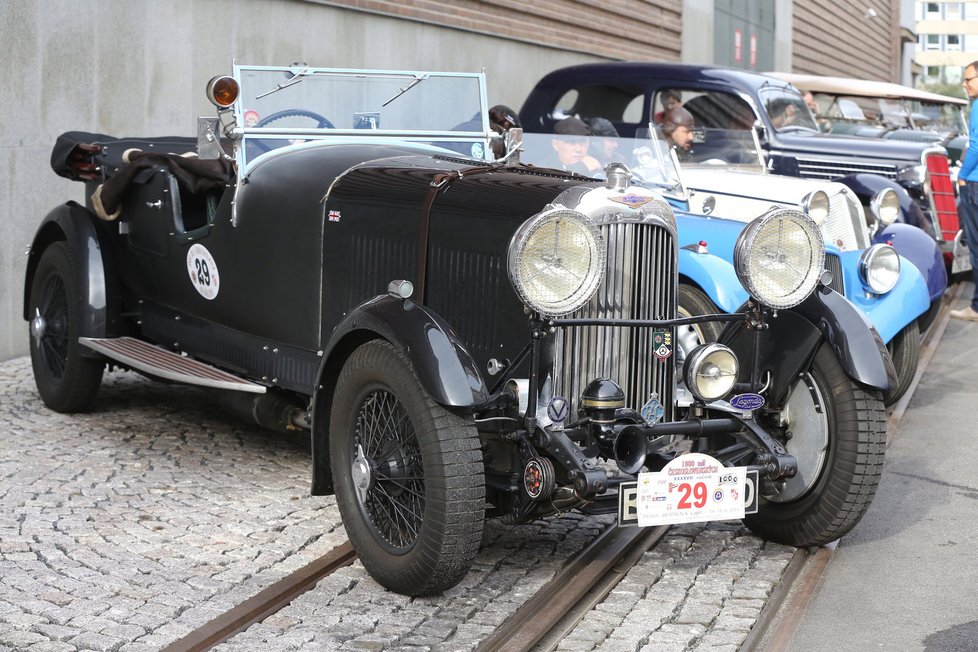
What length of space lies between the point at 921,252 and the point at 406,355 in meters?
4.81

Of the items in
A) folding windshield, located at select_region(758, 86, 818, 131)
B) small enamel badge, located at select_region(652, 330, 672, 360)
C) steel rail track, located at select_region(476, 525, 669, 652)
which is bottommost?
steel rail track, located at select_region(476, 525, 669, 652)

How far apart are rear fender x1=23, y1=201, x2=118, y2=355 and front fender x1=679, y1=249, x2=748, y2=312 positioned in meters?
2.78

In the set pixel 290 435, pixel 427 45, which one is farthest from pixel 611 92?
pixel 290 435

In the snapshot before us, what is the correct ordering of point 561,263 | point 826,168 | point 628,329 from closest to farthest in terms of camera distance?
point 561,263 < point 628,329 < point 826,168

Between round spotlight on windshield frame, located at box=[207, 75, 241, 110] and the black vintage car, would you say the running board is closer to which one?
the black vintage car

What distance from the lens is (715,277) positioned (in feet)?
20.4

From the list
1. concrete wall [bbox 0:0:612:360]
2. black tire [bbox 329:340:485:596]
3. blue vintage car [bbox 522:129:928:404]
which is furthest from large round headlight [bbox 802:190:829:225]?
concrete wall [bbox 0:0:612:360]

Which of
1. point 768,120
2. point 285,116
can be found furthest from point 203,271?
point 768,120

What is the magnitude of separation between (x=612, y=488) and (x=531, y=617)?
0.46m

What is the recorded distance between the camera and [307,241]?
5066 millimetres

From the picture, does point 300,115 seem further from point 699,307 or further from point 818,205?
point 818,205

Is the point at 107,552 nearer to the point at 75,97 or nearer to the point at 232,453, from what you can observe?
the point at 232,453

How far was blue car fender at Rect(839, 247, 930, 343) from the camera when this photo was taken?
6719 millimetres

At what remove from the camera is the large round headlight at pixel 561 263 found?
12.7 feet
